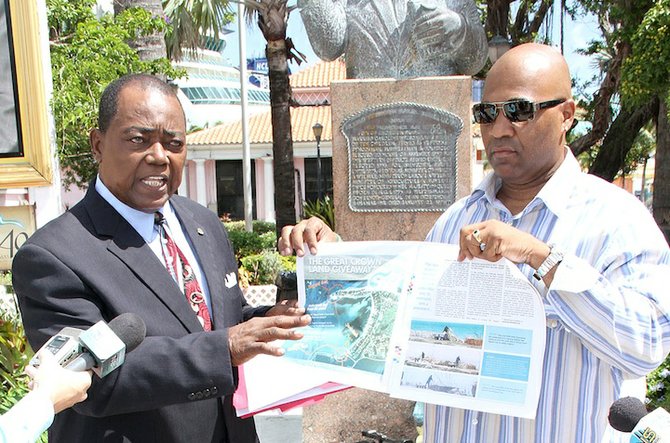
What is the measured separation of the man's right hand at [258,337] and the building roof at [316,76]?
1341 inches

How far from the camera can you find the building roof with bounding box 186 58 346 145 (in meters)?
32.8

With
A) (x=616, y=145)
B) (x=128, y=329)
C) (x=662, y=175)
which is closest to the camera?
(x=128, y=329)

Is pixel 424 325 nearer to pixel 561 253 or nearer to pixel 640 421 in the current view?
pixel 561 253

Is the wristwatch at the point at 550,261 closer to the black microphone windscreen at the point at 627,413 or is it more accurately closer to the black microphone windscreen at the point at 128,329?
the black microphone windscreen at the point at 627,413

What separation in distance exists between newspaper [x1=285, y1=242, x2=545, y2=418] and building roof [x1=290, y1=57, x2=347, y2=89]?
3390cm

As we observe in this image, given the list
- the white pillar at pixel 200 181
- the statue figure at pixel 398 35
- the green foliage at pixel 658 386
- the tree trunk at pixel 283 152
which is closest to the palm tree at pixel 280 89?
the tree trunk at pixel 283 152

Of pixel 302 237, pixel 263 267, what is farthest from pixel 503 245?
pixel 263 267

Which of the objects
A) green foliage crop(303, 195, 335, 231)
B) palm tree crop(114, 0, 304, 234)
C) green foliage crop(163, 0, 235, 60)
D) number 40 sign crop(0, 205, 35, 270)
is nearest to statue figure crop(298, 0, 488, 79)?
number 40 sign crop(0, 205, 35, 270)

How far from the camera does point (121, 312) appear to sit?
6.40 feet

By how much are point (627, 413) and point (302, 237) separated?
1.17 metres

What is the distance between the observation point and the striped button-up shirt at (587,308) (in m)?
1.73

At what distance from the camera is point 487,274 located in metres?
1.90

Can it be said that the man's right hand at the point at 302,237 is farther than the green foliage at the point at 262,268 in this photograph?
No

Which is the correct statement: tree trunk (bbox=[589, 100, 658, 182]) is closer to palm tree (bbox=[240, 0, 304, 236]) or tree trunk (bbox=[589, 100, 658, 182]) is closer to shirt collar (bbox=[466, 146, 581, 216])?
palm tree (bbox=[240, 0, 304, 236])
